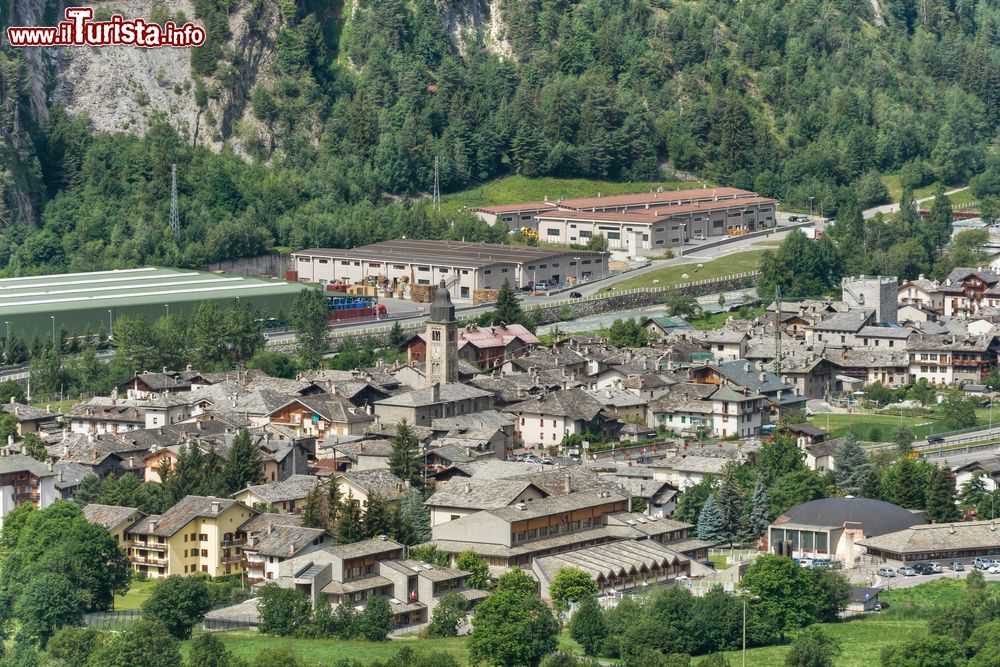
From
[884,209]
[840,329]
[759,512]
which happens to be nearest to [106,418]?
[759,512]

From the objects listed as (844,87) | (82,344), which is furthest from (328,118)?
(82,344)

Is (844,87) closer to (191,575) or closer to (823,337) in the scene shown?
(823,337)

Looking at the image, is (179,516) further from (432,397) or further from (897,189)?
(897,189)

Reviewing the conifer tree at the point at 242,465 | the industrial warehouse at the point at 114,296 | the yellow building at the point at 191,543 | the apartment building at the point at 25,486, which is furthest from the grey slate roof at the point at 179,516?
the industrial warehouse at the point at 114,296

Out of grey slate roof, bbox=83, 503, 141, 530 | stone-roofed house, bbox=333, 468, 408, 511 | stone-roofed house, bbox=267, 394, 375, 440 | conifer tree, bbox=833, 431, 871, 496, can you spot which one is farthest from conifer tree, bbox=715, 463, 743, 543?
grey slate roof, bbox=83, 503, 141, 530

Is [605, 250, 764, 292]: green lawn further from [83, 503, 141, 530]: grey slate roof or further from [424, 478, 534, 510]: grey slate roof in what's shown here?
[83, 503, 141, 530]: grey slate roof

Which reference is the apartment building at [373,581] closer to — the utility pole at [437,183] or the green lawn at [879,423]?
the green lawn at [879,423]
